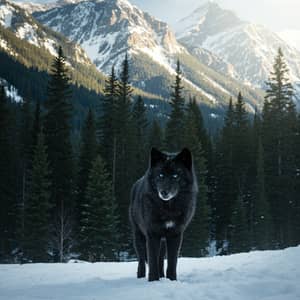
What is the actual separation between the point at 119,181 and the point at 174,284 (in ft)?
88.0

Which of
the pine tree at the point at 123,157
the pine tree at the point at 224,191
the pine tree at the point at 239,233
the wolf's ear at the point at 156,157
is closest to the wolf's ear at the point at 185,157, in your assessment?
the wolf's ear at the point at 156,157

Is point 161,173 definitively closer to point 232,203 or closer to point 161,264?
point 161,264

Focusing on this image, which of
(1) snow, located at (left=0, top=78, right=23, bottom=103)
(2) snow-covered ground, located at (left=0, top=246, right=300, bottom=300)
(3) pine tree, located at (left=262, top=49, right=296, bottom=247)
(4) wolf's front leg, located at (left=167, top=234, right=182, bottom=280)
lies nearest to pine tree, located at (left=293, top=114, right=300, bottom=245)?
(3) pine tree, located at (left=262, top=49, right=296, bottom=247)

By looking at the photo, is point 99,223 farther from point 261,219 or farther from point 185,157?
point 185,157

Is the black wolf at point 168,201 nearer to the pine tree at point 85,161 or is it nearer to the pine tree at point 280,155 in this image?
the pine tree at point 85,161

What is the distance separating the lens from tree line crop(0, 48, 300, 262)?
88.1 ft

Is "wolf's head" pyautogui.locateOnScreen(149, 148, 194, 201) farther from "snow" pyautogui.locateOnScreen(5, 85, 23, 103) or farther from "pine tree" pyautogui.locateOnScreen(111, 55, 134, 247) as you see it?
"snow" pyautogui.locateOnScreen(5, 85, 23, 103)

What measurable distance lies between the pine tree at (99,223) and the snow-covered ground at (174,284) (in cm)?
1781

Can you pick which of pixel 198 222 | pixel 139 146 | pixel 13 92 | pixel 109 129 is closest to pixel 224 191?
pixel 198 222

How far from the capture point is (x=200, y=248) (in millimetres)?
29984

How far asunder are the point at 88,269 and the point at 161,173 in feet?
13.9

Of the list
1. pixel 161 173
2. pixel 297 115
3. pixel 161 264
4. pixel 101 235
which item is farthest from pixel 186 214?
pixel 297 115

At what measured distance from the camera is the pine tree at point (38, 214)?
86.7 ft

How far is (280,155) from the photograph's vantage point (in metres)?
34.8
